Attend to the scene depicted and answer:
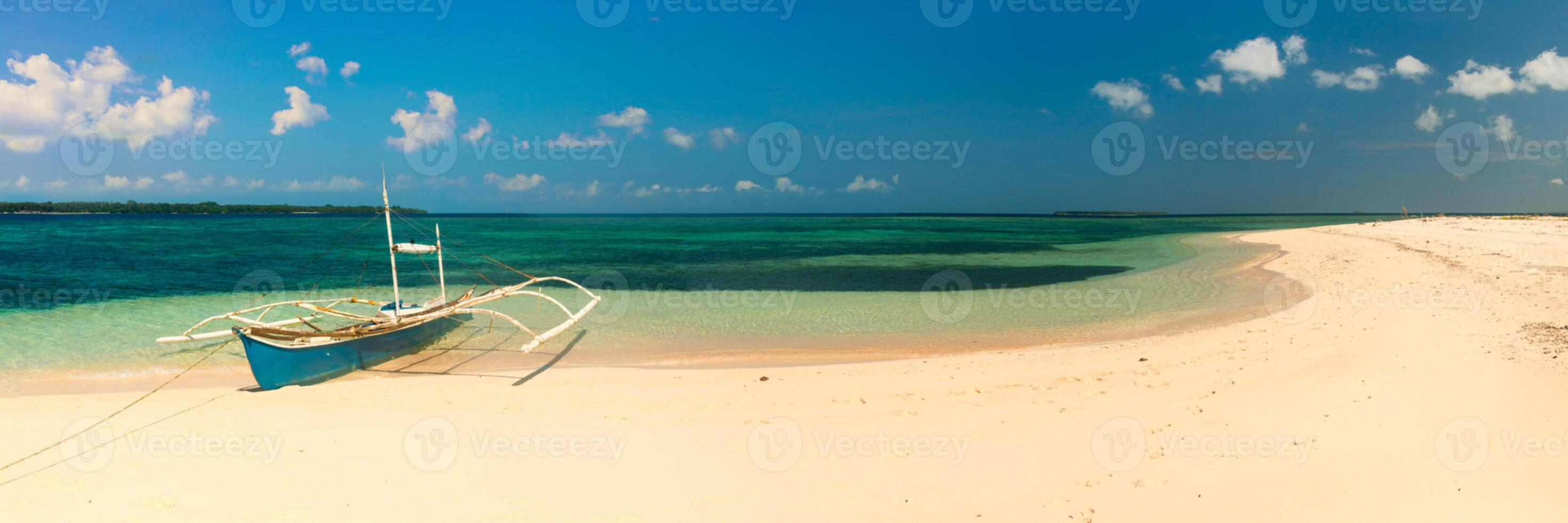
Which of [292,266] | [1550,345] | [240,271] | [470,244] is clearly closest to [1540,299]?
[1550,345]

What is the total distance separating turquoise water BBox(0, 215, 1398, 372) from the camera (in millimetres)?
10820

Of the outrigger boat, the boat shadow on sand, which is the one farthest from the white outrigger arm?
the boat shadow on sand

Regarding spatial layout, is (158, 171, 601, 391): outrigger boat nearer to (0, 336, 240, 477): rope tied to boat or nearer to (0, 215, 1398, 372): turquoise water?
(0, 336, 240, 477): rope tied to boat

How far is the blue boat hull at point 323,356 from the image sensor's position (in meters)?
7.55

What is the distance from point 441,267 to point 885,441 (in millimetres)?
8638

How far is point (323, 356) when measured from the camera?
818 cm

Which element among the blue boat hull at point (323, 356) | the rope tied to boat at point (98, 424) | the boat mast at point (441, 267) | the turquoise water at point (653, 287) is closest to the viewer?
the rope tied to boat at point (98, 424)

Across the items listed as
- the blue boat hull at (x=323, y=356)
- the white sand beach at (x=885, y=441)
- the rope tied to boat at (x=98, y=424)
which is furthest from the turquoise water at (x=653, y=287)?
the white sand beach at (x=885, y=441)

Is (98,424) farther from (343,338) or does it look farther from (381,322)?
(381,322)

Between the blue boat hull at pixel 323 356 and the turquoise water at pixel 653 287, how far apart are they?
1399 millimetres

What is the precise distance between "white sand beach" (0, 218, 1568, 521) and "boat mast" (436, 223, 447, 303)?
2.39 meters

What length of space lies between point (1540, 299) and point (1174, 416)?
8961 millimetres

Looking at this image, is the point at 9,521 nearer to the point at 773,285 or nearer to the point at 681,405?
the point at 681,405

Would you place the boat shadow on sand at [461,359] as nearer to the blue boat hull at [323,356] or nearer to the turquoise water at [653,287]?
the blue boat hull at [323,356]
